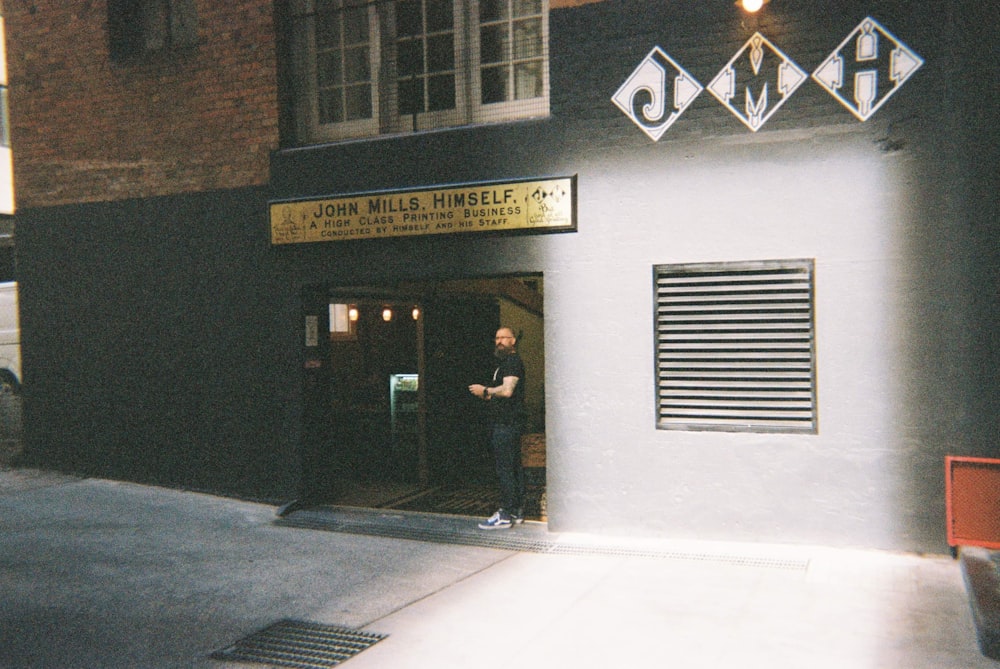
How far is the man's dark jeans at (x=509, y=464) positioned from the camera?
778cm

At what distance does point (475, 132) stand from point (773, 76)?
2.69 m

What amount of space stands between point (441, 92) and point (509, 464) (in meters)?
3.81

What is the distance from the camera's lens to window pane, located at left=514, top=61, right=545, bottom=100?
8.08m

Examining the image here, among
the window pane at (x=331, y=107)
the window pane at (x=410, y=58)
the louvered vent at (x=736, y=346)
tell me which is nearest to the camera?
the louvered vent at (x=736, y=346)

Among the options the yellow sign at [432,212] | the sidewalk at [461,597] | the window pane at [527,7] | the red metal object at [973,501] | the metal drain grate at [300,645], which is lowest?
the metal drain grate at [300,645]

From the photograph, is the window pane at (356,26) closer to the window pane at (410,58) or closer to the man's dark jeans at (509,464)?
the window pane at (410,58)

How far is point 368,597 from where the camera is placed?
230 inches

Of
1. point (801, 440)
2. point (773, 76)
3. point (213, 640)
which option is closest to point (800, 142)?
point (773, 76)

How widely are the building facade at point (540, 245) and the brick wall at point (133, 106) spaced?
0.11 feet

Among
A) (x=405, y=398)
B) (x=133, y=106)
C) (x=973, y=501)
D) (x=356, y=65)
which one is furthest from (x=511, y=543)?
(x=133, y=106)

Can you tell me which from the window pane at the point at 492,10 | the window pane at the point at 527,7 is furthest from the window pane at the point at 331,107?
the window pane at the point at 527,7

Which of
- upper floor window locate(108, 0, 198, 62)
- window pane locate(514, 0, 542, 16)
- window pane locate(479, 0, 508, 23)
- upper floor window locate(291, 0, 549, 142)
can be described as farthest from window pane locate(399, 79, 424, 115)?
upper floor window locate(108, 0, 198, 62)

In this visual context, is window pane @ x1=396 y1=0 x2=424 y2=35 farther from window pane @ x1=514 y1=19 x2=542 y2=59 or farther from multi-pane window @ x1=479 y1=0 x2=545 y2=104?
window pane @ x1=514 y1=19 x2=542 y2=59

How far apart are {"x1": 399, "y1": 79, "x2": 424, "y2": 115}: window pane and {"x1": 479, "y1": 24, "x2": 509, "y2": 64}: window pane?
727mm
